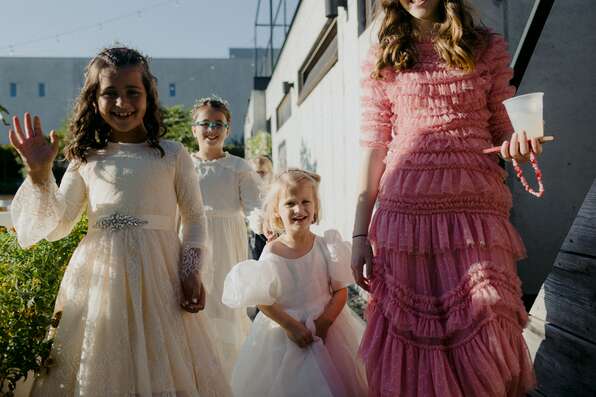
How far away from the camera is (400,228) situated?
209 cm

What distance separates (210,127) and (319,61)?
5.00 meters

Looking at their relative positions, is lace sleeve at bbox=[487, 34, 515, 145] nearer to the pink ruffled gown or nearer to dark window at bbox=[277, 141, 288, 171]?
the pink ruffled gown

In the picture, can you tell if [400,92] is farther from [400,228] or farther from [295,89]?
[295,89]

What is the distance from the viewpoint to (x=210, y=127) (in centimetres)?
430

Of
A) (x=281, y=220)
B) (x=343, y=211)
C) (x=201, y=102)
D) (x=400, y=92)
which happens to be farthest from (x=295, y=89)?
(x=400, y=92)

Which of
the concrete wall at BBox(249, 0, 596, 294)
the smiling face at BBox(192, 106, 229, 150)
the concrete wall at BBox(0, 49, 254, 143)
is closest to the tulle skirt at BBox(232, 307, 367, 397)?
the concrete wall at BBox(249, 0, 596, 294)

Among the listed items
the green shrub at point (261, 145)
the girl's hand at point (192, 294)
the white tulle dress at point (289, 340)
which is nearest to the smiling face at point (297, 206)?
the white tulle dress at point (289, 340)

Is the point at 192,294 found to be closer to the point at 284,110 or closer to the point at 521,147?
the point at 521,147

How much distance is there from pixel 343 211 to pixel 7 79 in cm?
4154

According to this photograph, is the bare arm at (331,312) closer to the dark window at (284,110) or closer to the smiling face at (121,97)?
the smiling face at (121,97)

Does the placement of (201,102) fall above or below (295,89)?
below

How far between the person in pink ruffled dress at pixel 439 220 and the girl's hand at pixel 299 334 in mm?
562

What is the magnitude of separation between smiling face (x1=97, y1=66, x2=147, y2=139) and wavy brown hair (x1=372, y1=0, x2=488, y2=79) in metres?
0.93

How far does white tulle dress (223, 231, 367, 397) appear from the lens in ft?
8.69
